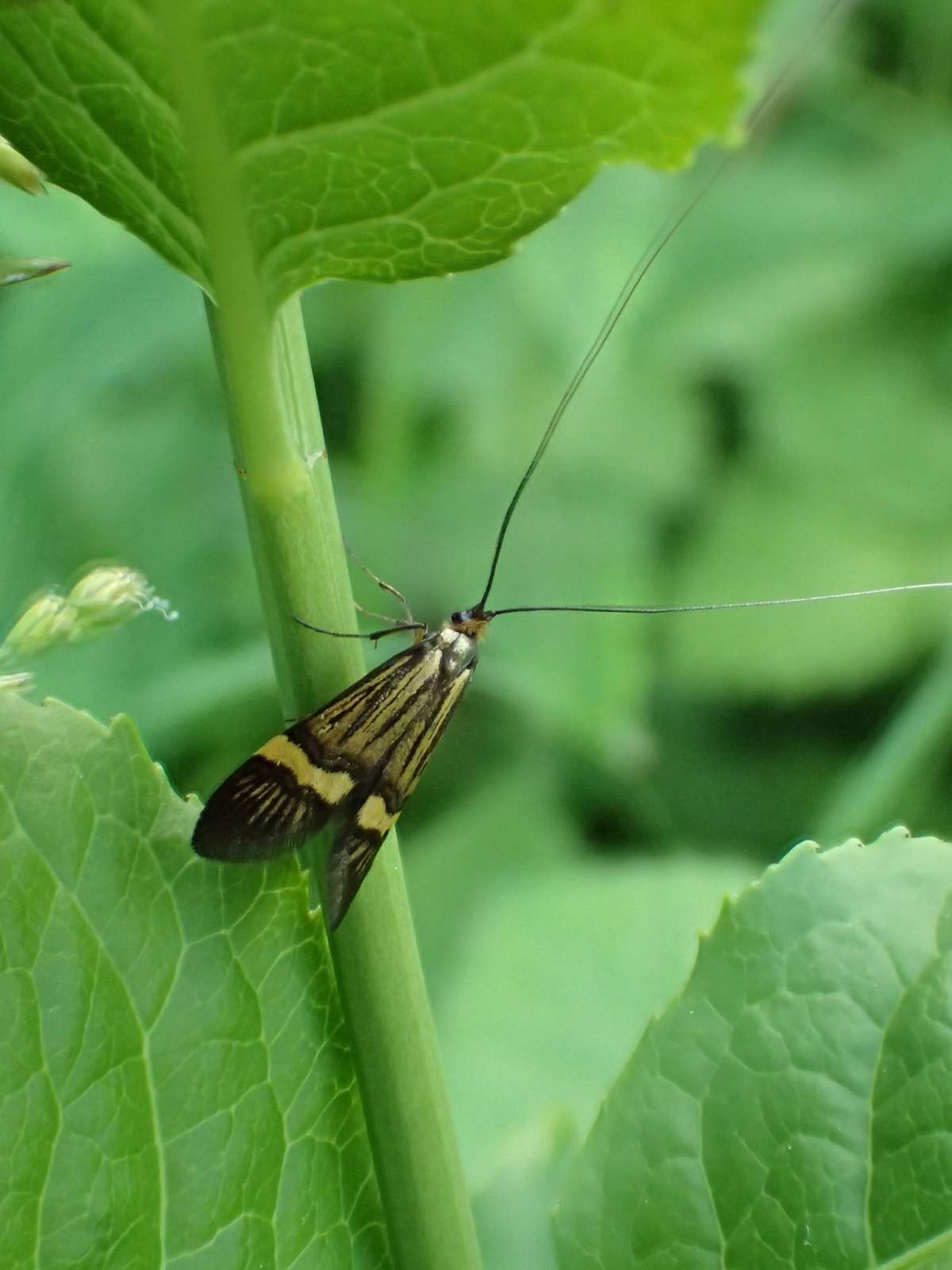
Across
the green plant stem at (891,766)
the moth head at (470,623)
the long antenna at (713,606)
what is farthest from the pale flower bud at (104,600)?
the green plant stem at (891,766)

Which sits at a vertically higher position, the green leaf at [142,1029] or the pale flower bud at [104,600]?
the pale flower bud at [104,600]

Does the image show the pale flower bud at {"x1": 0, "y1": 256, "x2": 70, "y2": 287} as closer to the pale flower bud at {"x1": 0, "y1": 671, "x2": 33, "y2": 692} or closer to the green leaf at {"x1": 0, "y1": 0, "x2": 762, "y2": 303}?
the green leaf at {"x1": 0, "y1": 0, "x2": 762, "y2": 303}

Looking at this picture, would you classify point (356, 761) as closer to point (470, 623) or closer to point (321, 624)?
point (470, 623)

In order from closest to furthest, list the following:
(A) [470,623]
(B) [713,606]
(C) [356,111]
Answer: (C) [356,111]
(B) [713,606]
(A) [470,623]

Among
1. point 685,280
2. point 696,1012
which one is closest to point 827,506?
point 685,280

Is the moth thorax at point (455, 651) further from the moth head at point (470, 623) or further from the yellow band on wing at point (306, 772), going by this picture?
the yellow band on wing at point (306, 772)

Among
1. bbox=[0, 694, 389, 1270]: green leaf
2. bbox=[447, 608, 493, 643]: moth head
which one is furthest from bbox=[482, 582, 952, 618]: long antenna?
bbox=[0, 694, 389, 1270]: green leaf

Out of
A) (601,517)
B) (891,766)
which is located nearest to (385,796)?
(891,766)

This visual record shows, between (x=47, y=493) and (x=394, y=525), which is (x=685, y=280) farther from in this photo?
(x=47, y=493)
